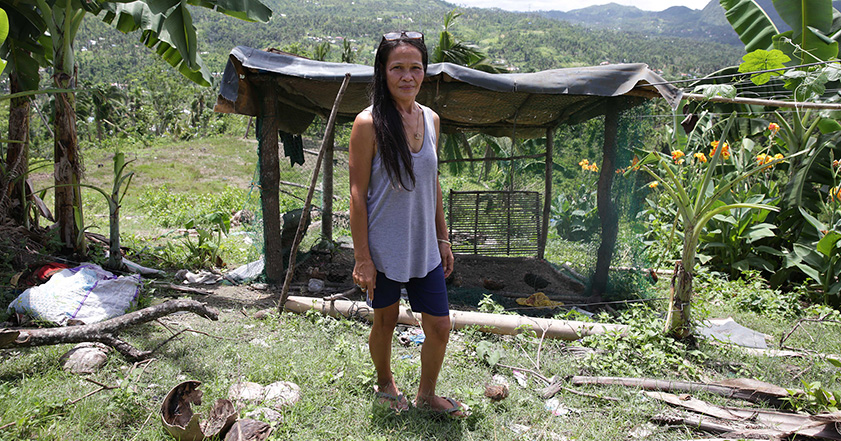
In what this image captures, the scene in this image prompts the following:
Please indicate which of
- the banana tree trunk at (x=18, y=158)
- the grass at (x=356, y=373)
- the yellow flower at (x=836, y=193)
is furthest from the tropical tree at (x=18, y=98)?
the yellow flower at (x=836, y=193)

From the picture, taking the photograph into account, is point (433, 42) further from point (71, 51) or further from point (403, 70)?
point (403, 70)

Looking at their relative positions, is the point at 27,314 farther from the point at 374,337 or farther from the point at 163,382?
the point at 374,337

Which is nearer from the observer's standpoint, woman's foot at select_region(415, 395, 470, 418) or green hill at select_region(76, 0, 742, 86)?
woman's foot at select_region(415, 395, 470, 418)

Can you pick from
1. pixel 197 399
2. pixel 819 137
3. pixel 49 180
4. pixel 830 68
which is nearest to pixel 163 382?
pixel 197 399

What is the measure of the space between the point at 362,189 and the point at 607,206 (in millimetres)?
3804

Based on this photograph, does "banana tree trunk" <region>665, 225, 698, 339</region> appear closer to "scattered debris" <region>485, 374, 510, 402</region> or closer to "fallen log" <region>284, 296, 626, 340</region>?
"fallen log" <region>284, 296, 626, 340</region>

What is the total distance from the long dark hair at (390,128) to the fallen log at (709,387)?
1811 mm

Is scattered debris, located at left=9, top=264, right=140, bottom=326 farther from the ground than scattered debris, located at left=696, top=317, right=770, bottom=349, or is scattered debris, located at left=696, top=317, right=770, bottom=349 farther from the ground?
scattered debris, located at left=9, top=264, right=140, bottom=326

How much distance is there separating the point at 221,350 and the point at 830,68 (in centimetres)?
424

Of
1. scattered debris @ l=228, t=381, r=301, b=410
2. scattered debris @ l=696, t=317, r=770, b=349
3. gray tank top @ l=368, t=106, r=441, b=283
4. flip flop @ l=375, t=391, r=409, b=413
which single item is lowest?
scattered debris @ l=696, t=317, r=770, b=349

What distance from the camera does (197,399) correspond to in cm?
245

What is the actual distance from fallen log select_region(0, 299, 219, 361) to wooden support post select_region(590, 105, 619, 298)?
389 centimetres

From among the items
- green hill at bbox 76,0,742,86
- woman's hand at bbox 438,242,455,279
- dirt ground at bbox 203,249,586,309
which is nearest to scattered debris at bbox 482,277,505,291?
dirt ground at bbox 203,249,586,309

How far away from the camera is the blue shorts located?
2.31 meters
